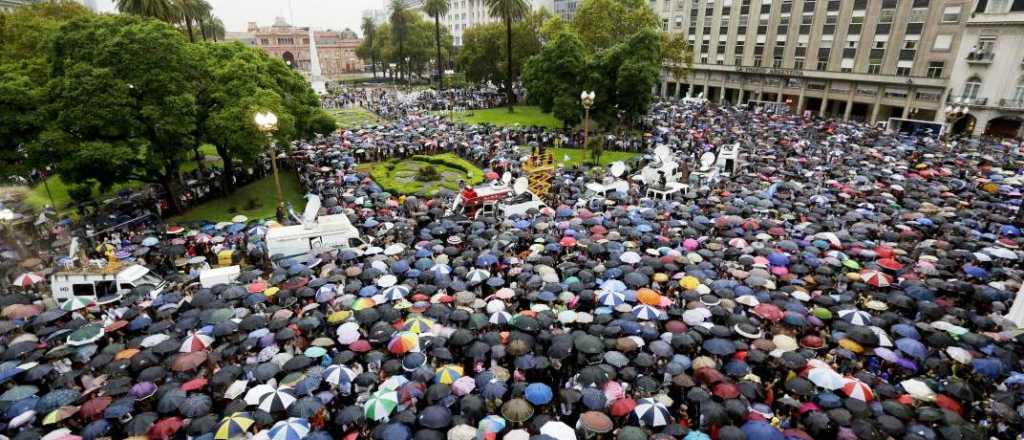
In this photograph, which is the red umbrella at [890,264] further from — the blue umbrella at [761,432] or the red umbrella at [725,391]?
the blue umbrella at [761,432]

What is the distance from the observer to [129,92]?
2155cm

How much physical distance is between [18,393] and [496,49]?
59.6 m

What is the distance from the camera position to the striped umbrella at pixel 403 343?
12508 mm

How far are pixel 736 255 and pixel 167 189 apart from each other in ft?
84.0

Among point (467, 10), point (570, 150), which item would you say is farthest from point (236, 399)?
point (467, 10)

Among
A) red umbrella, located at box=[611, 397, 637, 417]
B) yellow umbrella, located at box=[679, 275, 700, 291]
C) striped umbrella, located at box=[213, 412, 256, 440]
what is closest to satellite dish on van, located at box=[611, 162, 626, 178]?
yellow umbrella, located at box=[679, 275, 700, 291]

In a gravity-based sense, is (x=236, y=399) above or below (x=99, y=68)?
below

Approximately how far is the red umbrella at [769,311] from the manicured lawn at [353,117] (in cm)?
4352

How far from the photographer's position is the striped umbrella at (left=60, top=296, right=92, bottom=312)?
15275 millimetres

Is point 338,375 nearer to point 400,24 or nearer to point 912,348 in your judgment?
point 912,348

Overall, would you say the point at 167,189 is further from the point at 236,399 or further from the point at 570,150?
the point at 570,150

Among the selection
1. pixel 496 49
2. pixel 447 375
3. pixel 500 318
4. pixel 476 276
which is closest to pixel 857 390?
pixel 500 318

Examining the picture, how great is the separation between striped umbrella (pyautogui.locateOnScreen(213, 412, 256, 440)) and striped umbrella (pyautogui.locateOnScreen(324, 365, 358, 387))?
67.0 inches

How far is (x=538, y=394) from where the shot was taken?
10.9 m
